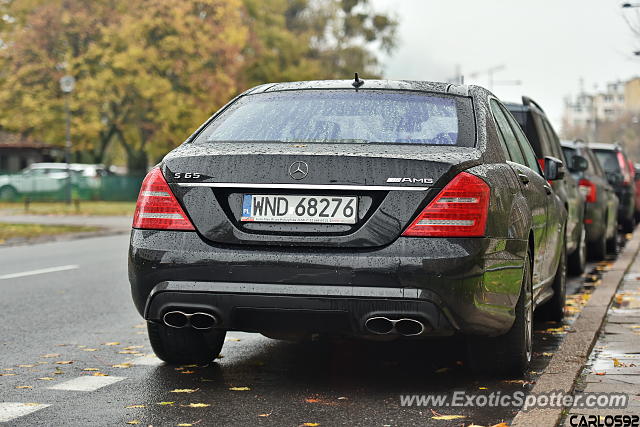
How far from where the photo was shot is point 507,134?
23.5 ft

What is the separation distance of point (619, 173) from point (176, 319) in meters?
16.1

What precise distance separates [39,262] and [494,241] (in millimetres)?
10946

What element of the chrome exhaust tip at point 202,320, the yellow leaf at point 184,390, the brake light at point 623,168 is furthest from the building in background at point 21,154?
the chrome exhaust tip at point 202,320

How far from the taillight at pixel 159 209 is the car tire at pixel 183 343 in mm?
898

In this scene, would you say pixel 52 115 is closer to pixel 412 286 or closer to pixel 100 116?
pixel 100 116

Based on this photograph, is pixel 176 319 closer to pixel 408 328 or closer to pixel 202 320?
pixel 202 320

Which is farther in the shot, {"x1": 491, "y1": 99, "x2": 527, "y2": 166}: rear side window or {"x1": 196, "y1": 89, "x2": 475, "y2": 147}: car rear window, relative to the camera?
{"x1": 491, "y1": 99, "x2": 527, "y2": 166}: rear side window

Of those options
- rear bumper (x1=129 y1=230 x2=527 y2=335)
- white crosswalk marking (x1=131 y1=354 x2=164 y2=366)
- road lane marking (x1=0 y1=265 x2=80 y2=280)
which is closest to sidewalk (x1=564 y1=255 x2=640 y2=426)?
rear bumper (x1=129 y1=230 x2=527 y2=335)

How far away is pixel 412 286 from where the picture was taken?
18.0 ft

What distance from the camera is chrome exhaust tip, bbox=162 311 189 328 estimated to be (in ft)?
19.1

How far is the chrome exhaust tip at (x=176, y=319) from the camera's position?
19.1 ft

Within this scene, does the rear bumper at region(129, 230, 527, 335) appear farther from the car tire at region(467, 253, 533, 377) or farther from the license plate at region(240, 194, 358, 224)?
the car tire at region(467, 253, 533, 377)

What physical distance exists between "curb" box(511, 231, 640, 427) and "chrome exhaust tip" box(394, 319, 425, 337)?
0.61 metres

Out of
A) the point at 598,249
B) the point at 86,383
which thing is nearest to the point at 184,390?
the point at 86,383
